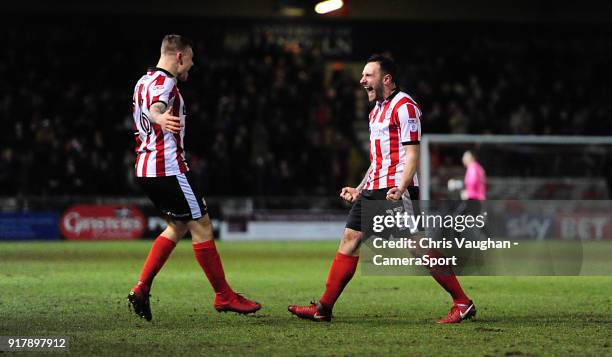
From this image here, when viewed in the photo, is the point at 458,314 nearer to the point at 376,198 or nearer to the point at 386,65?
the point at 376,198

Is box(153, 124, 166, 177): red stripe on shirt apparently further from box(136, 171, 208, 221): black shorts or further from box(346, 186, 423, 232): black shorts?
box(346, 186, 423, 232): black shorts

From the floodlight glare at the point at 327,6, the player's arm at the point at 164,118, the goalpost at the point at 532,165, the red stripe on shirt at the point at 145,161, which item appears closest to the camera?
the player's arm at the point at 164,118

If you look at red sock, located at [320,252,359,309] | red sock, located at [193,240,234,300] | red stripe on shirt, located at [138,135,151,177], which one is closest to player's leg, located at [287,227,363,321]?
red sock, located at [320,252,359,309]

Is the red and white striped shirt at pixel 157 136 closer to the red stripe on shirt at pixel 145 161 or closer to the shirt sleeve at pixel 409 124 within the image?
the red stripe on shirt at pixel 145 161

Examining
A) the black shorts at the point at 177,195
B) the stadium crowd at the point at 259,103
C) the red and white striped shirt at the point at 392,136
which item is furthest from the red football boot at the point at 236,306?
the stadium crowd at the point at 259,103

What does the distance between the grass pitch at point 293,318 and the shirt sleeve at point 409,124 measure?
1340 millimetres

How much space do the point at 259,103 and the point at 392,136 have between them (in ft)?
60.0

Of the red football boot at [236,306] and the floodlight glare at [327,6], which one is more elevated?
the floodlight glare at [327,6]

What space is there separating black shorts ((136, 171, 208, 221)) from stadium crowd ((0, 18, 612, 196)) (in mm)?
14706

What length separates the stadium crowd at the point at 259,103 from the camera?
22781 millimetres

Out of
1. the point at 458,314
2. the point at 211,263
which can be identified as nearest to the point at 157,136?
the point at 211,263

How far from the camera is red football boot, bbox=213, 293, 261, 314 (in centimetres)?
784

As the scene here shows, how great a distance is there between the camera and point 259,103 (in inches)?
1012

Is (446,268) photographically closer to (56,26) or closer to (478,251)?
(478,251)
